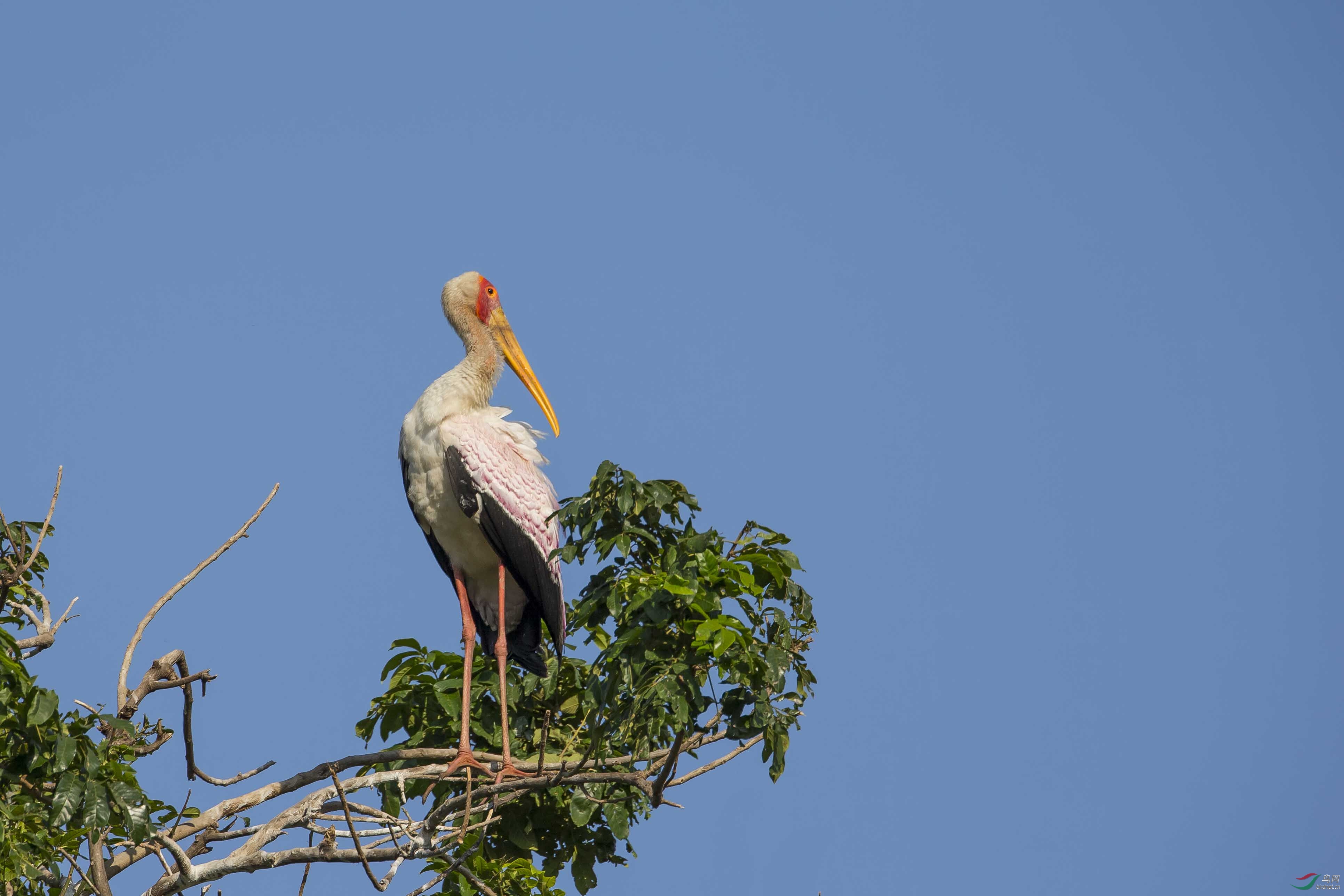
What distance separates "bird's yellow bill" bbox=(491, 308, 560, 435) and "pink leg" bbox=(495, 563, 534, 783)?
1.37 metres

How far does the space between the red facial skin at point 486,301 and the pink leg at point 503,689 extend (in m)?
1.74

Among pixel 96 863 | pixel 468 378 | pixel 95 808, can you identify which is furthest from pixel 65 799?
pixel 468 378

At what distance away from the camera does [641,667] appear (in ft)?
20.3

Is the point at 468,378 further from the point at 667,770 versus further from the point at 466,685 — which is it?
the point at 667,770

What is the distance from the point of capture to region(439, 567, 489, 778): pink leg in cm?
734

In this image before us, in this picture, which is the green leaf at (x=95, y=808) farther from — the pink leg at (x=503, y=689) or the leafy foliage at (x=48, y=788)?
the pink leg at (x=503, y=689)

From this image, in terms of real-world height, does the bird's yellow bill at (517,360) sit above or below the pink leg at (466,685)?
above

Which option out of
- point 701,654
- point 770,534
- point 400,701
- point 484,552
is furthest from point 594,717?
point 484,552

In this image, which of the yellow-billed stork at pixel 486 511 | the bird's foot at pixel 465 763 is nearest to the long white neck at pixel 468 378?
the yellow-billed stork at pixel 486 511

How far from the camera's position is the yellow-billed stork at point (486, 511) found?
27.8ft

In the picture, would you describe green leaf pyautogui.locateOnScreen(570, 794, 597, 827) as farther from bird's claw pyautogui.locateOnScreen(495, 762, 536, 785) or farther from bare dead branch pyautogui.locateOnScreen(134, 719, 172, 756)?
bare dead branch pyautogui.locateOnScreen(134, 719, 172, 756)

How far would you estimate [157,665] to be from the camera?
6.25 meters

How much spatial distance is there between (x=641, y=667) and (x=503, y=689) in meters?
1.90

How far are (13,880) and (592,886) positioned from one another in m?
2.81
